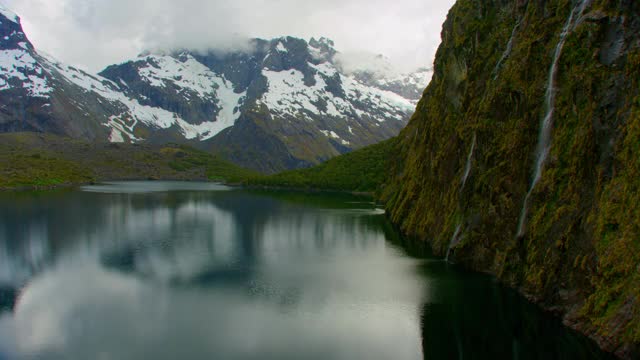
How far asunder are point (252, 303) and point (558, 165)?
3159 cm

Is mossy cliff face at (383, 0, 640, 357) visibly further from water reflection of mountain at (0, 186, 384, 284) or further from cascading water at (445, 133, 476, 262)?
water reflection of mountain at (0, 186, 384, 284)

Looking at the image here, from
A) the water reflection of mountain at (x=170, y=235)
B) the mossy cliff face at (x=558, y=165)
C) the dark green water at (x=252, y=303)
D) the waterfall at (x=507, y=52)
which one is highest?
the waterfall at (x=507, y=52)

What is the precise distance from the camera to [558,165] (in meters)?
48.8

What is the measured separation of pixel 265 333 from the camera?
4284cm

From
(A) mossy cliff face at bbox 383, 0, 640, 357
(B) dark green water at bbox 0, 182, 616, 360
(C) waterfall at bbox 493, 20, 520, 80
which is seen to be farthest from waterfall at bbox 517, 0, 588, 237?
(C) waterfall at bbox 493, 20, 520, 80

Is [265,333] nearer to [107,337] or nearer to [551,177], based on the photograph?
[107,337]

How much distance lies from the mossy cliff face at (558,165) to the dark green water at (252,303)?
322 cm

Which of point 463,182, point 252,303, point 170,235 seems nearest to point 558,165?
point 463,182

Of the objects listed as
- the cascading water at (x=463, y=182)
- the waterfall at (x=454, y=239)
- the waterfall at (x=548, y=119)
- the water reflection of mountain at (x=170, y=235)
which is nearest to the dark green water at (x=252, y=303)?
the water reflection of mountain at (x=170, y=235)

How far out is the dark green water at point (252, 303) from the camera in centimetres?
3981

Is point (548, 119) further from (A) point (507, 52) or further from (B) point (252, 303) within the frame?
(B) point (252, 303)

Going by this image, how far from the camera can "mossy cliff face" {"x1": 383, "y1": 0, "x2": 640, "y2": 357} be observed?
38.9 m

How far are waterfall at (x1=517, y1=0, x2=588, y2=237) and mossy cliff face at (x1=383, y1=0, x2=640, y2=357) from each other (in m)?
0.40

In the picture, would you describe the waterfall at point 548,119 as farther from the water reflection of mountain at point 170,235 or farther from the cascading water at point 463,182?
the water reflection of mountain at point 170,235
